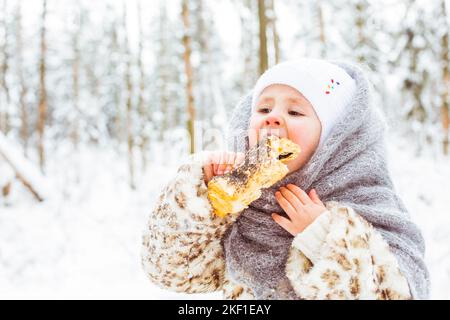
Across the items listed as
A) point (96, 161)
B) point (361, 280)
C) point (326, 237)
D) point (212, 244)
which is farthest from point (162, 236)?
point (96, 161)

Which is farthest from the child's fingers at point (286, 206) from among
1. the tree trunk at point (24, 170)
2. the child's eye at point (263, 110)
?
the tree trunk at point (24, 170)

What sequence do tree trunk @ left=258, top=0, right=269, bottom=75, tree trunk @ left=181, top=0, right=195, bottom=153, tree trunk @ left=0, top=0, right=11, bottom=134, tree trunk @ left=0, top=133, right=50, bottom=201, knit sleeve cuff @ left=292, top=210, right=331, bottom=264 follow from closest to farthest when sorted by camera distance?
knit sleeve cuff @ left=292, top=210, right=331, bottom=264, tree trunk @ left=258, top=0, right=269, bottom=75, tree trunk @ left=0, top=133, right=50, bottom=201, tree trunk @ left=181, top=0, right=195, bottom=153, tree trunk @ left=0, top=0, right=11, bottom=134

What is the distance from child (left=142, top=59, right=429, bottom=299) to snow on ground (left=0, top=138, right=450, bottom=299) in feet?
7.66

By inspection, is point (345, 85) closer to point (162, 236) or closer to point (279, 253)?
point (279, 253)

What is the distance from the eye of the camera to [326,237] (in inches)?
46.0

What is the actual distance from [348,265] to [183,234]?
56 centimetres

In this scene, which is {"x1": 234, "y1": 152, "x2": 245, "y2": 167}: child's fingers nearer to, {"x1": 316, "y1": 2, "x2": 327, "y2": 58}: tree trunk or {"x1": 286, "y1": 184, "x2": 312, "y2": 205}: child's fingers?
{"x1": 286, "y1": 184, "x2": 312, "y2": 205}: child's fingers

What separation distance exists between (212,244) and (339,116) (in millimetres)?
710

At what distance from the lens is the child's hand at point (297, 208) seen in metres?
1.26

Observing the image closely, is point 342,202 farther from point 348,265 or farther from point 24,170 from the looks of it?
point 24,170

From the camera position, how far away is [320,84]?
4.80ft

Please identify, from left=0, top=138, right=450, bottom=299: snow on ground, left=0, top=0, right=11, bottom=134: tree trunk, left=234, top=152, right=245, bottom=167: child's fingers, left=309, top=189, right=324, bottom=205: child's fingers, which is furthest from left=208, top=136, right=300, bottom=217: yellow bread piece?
left=0, top=0, right=11, bottom=134: tree trunk

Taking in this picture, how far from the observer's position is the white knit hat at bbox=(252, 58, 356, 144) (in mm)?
1445

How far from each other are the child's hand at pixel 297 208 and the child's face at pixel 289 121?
123mm
